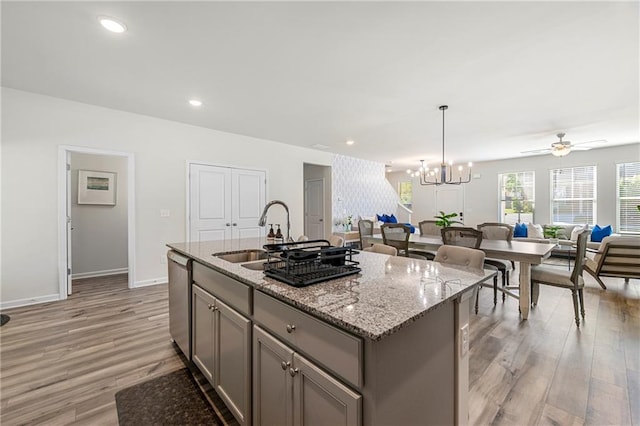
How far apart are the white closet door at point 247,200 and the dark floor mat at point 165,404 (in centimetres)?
339

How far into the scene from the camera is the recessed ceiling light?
203 centimetres

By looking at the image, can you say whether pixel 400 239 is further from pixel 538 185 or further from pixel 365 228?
pixel 538 185

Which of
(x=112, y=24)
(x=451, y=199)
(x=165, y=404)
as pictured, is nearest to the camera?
(x=165, y=404)

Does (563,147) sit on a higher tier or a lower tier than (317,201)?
higher

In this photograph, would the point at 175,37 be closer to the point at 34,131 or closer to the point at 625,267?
the point at 34,131

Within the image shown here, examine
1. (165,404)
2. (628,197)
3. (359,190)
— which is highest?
(359,190)

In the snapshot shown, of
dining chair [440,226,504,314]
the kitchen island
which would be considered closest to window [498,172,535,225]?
Result: dining chair [440,226,504,314]

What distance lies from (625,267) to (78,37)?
6.73 metres

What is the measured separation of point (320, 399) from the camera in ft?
3.18

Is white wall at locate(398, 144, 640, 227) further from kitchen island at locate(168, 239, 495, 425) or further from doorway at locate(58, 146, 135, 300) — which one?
doorway at locate(58, 146, 135, 300)

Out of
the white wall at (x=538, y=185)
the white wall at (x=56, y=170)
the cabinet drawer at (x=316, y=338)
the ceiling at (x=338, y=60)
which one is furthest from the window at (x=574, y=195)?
the cabinet drawer at (x=316, y=338)

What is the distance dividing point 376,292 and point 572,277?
9.38 feet

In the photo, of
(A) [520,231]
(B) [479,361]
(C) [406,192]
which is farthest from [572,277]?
(C) [406,192]

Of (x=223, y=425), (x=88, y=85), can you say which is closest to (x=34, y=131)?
(x=88, y=85)
